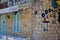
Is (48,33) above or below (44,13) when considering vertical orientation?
below

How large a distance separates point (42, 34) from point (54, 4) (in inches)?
89.4

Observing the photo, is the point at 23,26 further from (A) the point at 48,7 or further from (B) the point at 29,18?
(A) the point at 48,7

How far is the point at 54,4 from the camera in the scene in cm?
1320

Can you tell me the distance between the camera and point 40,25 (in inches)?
523

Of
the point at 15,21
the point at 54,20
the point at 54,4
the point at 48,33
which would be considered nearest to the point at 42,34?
the point at 48,33

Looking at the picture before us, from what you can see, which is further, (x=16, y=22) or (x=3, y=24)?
(x=3, y=24)

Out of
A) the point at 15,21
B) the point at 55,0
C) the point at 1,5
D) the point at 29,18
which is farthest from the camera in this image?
the point at 1,5

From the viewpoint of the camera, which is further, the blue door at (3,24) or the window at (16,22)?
the blue door at (3,24)

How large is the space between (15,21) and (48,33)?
439 centimetres

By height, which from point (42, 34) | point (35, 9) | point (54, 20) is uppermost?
point (35, 9)

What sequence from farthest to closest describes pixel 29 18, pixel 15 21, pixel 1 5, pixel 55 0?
1. pixel 1 5
2. pixel 15 21
3. pixel 29 18
4. pixel 55 0

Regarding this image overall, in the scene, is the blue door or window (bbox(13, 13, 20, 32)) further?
the blue door

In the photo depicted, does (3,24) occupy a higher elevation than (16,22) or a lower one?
lower

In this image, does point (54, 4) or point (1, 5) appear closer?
point (54, 4)
